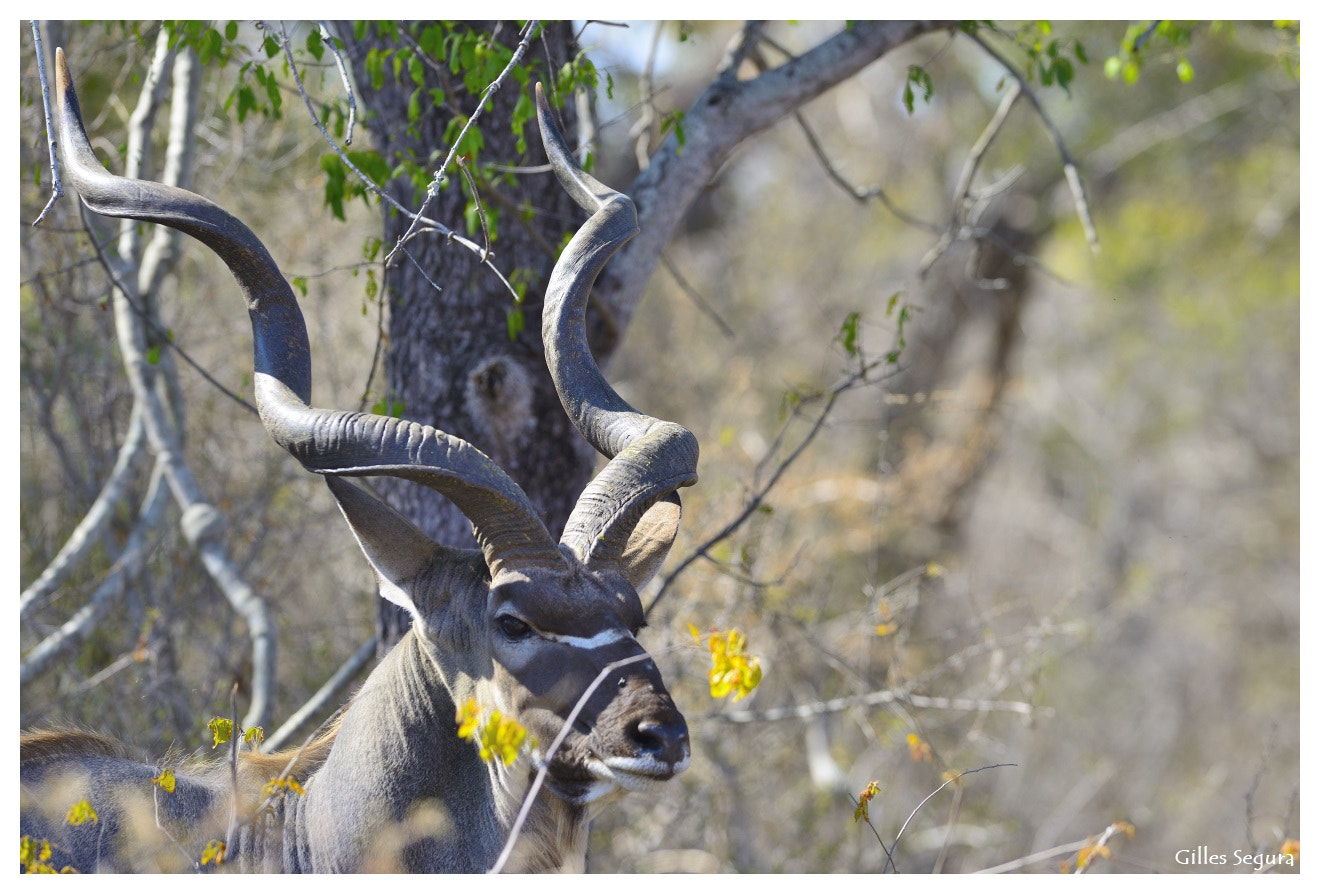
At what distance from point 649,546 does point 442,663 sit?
77cm

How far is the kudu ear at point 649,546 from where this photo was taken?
4250 mm

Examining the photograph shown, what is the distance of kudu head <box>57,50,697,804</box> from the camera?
3.57 metres

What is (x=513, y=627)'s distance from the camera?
12.3ft

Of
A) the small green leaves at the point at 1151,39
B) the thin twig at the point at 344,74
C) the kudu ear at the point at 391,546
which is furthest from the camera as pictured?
the small green leaves at the point at 1151,39

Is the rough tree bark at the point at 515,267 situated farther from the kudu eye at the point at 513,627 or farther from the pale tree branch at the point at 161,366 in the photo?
the kudu eye at the point at 513,627

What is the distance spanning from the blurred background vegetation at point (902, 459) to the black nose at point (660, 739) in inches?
Result: 48.9

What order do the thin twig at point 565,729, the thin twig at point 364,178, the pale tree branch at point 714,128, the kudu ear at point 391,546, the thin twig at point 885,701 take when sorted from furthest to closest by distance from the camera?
the thin twig at point 885,701
the pale tree branch at point 714,128
the thin twig at point 364,178
the kudu ear at point 391,546
the thin twig at point 565,729

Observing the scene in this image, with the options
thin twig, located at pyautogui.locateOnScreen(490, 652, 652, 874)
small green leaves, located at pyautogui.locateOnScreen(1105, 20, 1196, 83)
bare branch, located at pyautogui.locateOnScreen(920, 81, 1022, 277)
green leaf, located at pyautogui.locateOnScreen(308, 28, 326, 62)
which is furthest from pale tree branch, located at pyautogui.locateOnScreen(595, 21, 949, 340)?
thin twig, located at pyautogui.locateOnScreen(490, 652, 652, 874)

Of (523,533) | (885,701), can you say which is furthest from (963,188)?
(523,533)

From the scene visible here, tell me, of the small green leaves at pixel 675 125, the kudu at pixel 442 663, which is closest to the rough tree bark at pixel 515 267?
the small green leaves at pixel 675 125

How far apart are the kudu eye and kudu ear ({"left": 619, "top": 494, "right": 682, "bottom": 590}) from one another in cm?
49

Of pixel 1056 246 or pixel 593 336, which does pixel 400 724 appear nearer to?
pixel 593 336

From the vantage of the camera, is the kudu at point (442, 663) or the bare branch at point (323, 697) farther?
the bare branch at point (323, 697)

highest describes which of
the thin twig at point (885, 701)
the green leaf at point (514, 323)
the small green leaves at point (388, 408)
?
the green leaf at point (514, 323)
